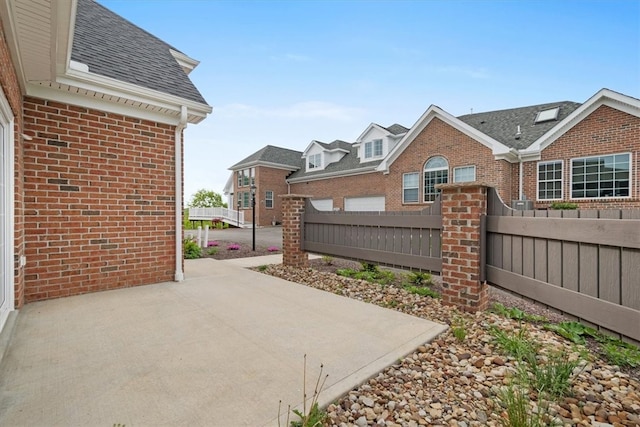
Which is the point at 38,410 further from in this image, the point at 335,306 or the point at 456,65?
the point at 456,65

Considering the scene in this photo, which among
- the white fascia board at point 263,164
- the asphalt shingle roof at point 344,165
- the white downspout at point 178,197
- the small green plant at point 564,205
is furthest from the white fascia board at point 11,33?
the white fascia board at point 263,164

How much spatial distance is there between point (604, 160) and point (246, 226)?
67.6 ft

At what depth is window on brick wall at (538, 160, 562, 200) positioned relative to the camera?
38.8 ft

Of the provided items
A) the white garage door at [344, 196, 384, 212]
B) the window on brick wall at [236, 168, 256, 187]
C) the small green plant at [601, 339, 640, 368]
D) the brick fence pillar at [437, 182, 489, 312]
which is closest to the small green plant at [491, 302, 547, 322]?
the brick fence pillar at [437, 182, 489, 312]

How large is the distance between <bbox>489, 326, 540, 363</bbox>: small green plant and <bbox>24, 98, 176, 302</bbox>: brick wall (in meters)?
4.81

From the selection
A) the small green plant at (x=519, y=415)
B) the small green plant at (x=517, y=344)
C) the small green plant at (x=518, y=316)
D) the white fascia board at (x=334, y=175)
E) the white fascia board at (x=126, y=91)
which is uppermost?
the white fascia board at (x=334, y=175)

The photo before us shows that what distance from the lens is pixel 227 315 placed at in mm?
3467

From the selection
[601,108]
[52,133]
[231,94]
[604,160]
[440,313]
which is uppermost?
[231,94]

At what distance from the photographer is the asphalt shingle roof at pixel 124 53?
436 centimetres

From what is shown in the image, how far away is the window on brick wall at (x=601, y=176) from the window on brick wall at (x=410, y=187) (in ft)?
20.4

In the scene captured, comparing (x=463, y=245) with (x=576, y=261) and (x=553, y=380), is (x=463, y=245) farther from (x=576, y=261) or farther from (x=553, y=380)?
(x=553, y=380)

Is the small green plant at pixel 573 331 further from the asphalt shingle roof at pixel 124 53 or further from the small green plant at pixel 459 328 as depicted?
the asphalt shingle roof at pixel 124 53

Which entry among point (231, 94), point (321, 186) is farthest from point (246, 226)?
point (231, 94)

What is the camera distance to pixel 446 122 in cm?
1407
